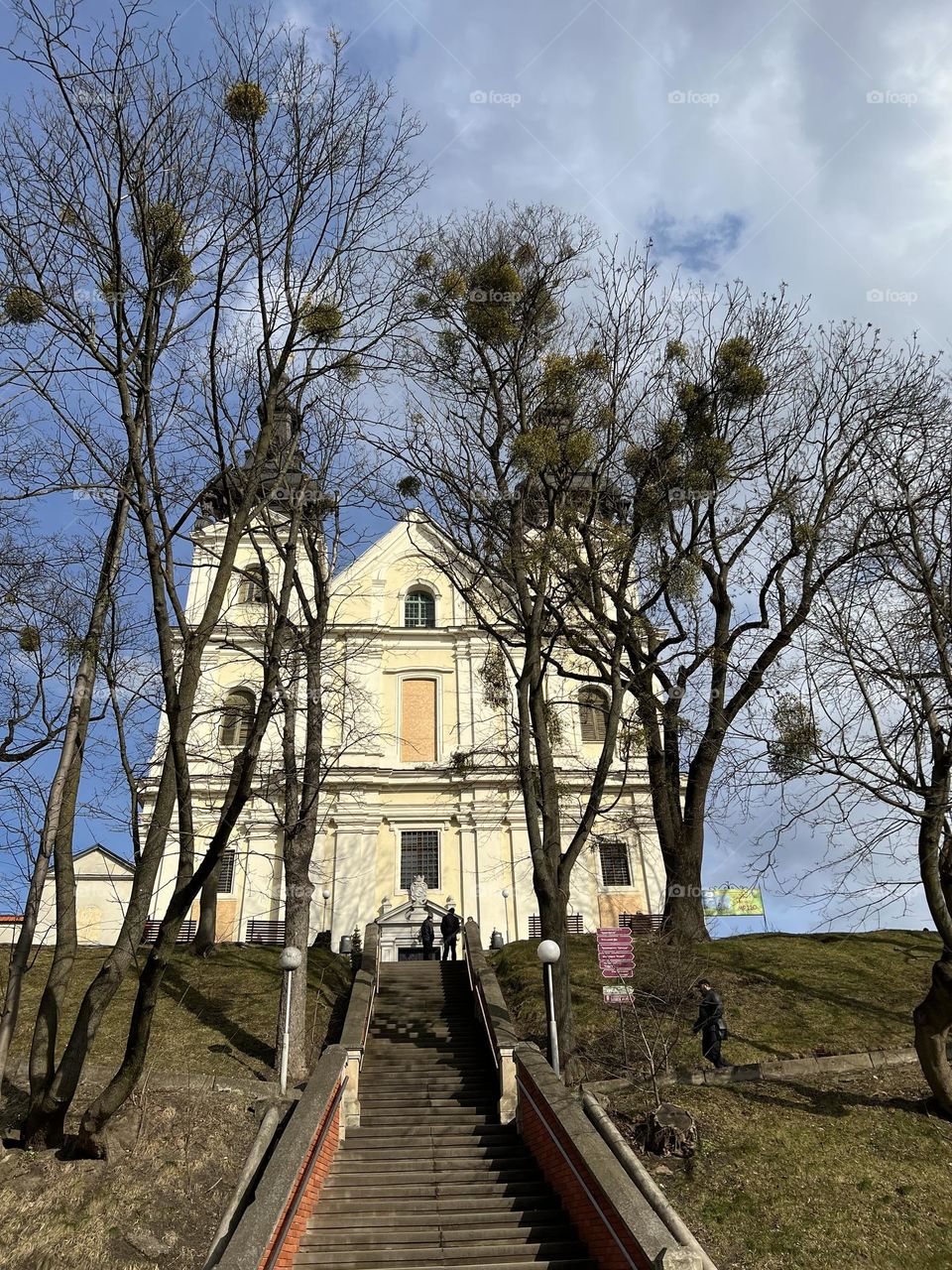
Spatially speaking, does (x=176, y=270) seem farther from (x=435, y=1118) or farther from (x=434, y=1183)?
(x=435, y=1118)

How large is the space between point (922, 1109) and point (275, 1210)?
8216mm

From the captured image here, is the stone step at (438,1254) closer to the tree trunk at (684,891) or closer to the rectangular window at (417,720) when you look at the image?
the tree trunk at (684,891)

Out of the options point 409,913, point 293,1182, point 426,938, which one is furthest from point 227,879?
point 293,1182

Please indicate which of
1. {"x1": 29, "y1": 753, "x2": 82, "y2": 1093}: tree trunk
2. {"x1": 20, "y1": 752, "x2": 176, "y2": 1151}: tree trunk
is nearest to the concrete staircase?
{"x1": 20, "y1": 752, "x2": 176, "y2": 1151}: tree trunk

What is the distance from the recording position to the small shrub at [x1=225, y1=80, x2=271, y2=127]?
382 inches

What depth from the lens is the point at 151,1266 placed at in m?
8.62

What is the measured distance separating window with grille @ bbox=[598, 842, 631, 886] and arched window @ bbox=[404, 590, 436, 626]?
10144 millimetres

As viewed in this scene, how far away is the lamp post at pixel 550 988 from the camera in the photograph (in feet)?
39.5

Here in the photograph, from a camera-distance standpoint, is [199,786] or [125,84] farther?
[199,786]

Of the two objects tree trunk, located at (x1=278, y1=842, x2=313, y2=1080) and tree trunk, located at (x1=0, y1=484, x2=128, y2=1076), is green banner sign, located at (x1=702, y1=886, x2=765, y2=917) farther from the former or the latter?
tree trunk, located at (x1=0, y1=484, x2=128, y2=1076)

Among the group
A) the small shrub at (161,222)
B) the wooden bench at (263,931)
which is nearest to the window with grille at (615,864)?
the wooden bench at (263,931)

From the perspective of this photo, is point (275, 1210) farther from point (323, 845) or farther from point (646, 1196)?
point (323, 845)

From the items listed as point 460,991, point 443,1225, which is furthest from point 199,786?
point 443,1225

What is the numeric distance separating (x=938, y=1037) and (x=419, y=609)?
23.9 m
